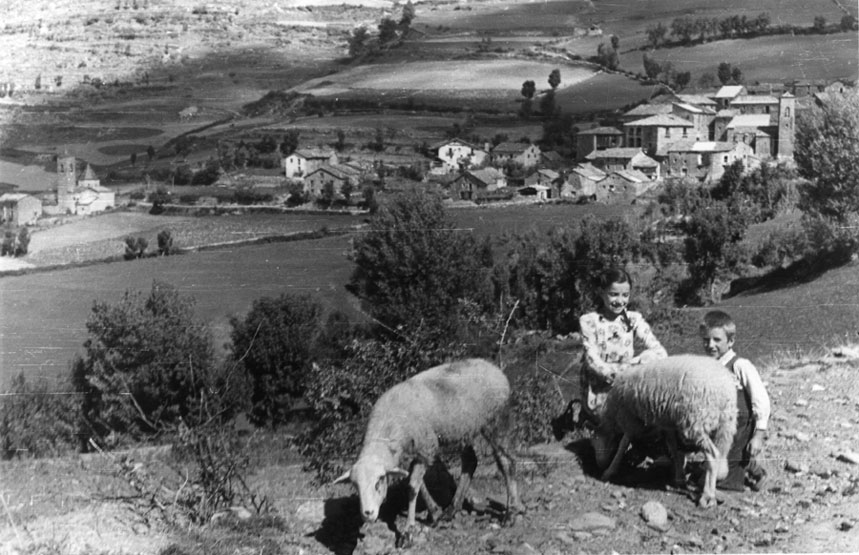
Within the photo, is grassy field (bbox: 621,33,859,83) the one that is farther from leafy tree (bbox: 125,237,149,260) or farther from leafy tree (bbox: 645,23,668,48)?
leafy tree (bbox: 125,237,149,260)

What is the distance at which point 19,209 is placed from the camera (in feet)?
49.9

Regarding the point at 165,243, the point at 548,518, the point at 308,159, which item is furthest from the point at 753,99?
the point at 548,518

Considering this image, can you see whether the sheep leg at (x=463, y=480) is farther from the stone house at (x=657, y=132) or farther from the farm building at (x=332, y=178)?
the stone house at (x=657, y=132)

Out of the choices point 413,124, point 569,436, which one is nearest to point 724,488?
point 569,436

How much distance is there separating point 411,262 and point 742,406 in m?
10.3

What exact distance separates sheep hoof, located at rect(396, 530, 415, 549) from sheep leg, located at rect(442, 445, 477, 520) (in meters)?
0.43

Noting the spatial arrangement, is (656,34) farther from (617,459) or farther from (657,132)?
(617,459)

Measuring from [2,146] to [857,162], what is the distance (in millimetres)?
17520

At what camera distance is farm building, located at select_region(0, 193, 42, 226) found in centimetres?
1502

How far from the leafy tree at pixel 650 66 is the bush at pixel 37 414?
36.0 ft

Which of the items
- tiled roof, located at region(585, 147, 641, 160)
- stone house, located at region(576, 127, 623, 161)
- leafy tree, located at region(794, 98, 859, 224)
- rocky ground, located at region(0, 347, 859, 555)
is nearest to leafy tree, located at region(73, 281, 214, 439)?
stone house, located at region(576, 127, 623, 161)

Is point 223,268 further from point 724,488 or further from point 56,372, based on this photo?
point 724,488

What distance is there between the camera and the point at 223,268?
16.8 m

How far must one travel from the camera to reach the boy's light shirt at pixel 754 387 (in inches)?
262
